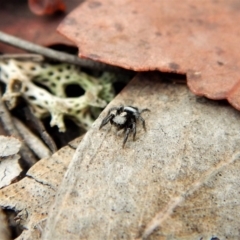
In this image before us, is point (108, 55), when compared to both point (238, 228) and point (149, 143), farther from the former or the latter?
point (238, 228)

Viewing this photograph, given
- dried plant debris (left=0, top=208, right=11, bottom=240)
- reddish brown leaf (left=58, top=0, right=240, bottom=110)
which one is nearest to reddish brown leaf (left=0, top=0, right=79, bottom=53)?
reddish brown leaf (left=58, top=0, right=240, bottom=110)

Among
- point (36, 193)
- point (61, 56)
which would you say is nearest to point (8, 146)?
point (36, 193)

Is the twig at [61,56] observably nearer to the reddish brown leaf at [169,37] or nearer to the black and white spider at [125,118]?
the reddish brown leaf at [169,37]

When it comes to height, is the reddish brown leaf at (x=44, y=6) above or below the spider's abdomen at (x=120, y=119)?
above

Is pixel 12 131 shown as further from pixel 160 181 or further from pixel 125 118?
pixel 160 181

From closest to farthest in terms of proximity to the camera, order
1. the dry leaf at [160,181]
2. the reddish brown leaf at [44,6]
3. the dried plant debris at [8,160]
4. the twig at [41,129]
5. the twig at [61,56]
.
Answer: the dry leaf at [160,181] < the dried plant debris at [8,160] < the twig at [41,129] < the twig at [61,56] < the reddish brown leaf at [44,6]

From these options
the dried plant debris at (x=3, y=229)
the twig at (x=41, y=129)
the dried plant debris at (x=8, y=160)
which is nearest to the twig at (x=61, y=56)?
the twig at (x=41, y=129)

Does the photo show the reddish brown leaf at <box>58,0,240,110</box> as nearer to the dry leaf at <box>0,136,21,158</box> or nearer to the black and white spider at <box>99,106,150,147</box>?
the black and white spider at <box>99,106,150,147</box>
